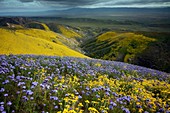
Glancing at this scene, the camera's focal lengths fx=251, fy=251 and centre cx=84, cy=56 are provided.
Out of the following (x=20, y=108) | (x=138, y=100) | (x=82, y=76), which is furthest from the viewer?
(x=82, y=76)

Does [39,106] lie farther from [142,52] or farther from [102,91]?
[142,52]

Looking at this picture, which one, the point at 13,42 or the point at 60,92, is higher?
the point at 60,92

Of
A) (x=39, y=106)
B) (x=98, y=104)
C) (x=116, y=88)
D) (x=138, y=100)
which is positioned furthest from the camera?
(x=116, y=88)

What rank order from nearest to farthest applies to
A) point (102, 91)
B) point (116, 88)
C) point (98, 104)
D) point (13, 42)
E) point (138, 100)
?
point (98, 104)
point (138, 100)
point (102, 91)
point (116, 88)
point (13, 42)

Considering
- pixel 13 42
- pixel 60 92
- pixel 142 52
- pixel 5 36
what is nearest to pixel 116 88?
pixel 60 92

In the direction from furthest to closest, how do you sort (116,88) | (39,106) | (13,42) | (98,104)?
(13,42) < (116,88) < (98,104) < (39,106)

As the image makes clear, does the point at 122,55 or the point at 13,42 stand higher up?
the point at 13,42

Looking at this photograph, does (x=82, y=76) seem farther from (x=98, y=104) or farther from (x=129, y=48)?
(x=129, y=48)

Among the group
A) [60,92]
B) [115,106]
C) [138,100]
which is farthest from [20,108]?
[138,100]

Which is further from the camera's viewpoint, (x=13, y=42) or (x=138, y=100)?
(x=13, y=42)

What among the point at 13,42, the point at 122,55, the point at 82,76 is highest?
the point at 82,76
